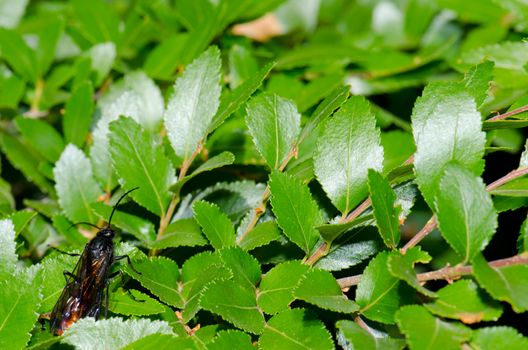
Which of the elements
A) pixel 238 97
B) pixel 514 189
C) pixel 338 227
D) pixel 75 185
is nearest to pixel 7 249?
pixel 75 185

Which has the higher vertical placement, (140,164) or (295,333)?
(140,164)

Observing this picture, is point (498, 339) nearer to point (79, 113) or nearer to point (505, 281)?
point (505, 281)

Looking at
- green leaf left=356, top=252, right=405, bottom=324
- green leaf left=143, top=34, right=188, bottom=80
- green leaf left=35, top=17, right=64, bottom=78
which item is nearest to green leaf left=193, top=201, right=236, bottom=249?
green leaf left=356, top=252, right=405, bottom=324

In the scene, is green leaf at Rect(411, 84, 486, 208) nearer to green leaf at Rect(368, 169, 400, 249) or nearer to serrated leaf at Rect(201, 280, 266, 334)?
green leaf at Rect(368, 169, 400, 249)

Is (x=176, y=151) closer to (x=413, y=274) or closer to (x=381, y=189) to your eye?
(x=381, y=189)

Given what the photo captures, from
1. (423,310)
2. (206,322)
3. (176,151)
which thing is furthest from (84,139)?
(423,310)

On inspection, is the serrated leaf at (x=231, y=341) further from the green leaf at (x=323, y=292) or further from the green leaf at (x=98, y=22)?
the green leaf at (x=98, y=22)
